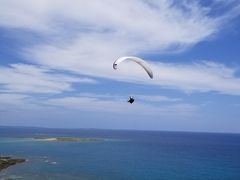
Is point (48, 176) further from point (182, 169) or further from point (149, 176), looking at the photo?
point (182, 169)

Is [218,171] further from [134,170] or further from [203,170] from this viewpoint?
[134,170]

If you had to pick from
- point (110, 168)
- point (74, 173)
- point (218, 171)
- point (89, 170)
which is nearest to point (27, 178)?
point (74, 173)

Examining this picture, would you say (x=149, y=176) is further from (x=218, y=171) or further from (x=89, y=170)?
(x=218, y=171)

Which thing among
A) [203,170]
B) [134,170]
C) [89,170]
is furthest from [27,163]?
[203,170]

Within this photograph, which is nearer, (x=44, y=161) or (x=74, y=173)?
(x=74, y=173)

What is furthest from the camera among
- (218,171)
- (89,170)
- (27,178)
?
(218,171)

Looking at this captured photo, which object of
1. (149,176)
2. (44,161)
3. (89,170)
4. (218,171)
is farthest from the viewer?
(44,161)

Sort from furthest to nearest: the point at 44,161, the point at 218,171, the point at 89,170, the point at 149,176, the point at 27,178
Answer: the point at 44,161 < the point at 218,171 < the point at 89,170 < the point at 149,176 < the point at 27,178

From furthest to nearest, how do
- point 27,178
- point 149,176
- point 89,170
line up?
point 89,170
point 149,176
point 27,178

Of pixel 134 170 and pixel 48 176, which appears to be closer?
pixel 48 176
